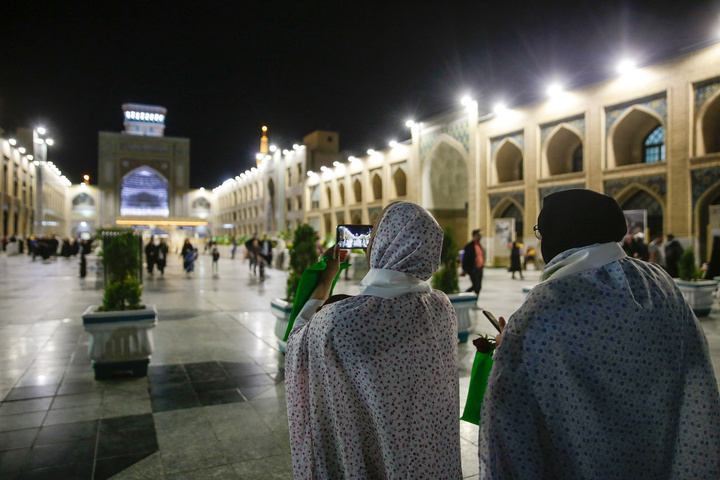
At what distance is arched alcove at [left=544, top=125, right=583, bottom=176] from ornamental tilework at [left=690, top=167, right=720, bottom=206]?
5.18 m

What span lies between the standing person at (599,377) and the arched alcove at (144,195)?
231 ft

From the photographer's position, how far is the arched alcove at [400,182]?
2968cm

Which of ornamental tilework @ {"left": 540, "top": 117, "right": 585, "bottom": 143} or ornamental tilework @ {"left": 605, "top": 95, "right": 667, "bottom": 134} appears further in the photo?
ornamental tilework @ {"left": 540, "top": 117, "right": 585, "bottom": 143}

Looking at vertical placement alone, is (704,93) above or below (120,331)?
above

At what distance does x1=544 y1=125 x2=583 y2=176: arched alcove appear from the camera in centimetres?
1991

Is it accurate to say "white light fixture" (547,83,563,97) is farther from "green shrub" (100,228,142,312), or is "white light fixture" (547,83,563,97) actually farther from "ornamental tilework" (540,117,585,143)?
"green shrub" (100,228,142,312)

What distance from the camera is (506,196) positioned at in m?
21.7

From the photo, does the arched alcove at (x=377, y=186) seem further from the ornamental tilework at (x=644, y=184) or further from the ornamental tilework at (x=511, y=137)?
the ornamental tilework at (x=644, y=184)

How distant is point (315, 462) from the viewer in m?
1.71

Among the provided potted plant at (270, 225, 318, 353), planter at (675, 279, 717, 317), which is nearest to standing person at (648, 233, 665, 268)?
planter at (675, 279, 717, 317)

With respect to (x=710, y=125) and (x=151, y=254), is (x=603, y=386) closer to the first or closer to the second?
(x=710, y=125)

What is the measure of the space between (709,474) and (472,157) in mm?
22632

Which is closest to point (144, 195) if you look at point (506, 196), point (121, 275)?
point (506, 196)

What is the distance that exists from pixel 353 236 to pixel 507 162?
21.8 metres
